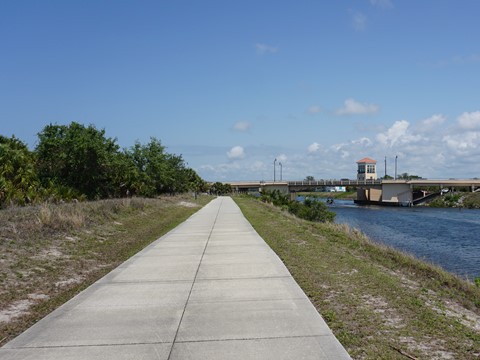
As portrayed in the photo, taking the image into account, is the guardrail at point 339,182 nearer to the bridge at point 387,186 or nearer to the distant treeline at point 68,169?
the bridge at point 387,186

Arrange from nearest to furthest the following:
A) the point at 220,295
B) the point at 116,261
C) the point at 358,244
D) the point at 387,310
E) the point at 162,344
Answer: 1. the point at 162,344
2. the point at 387,310
3. the point at 220,295
4. the point at 116,261
5. the point at 358,244

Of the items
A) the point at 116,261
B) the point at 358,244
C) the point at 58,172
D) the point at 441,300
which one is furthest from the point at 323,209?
the point at 441,300

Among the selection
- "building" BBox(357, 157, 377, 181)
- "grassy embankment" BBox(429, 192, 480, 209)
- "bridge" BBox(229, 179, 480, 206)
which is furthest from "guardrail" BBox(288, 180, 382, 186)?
"building" BBox(357, 157, 377, 181)

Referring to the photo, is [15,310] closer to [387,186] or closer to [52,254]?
[52,254]

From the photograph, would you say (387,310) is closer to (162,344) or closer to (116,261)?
(162,344)

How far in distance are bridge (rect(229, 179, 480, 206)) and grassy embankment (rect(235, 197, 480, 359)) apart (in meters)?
88.6

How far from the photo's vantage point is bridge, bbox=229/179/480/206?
3738 inches

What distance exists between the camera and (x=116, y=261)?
40.1ft

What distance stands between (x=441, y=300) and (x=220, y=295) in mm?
3771

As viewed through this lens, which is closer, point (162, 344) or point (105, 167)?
point (162, 344)

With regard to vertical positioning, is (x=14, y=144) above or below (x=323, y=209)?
above

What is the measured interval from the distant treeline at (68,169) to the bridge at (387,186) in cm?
6119

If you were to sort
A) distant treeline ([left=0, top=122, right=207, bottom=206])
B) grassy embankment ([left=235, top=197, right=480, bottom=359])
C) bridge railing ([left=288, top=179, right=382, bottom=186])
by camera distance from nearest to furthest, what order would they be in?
grassy embankment ([left=235, top=197, right=480, bottom=359]) < distant treeline ([left=0, top=122, right=207, bottom=206]) < bridge railing ([left=288, top=179, right=382, bottom=186])

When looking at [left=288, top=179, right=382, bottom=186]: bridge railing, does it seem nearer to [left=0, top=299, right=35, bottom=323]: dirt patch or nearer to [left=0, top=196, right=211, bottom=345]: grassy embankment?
[left=0, top=196, right=211, bottom=345]: grassy embankment
